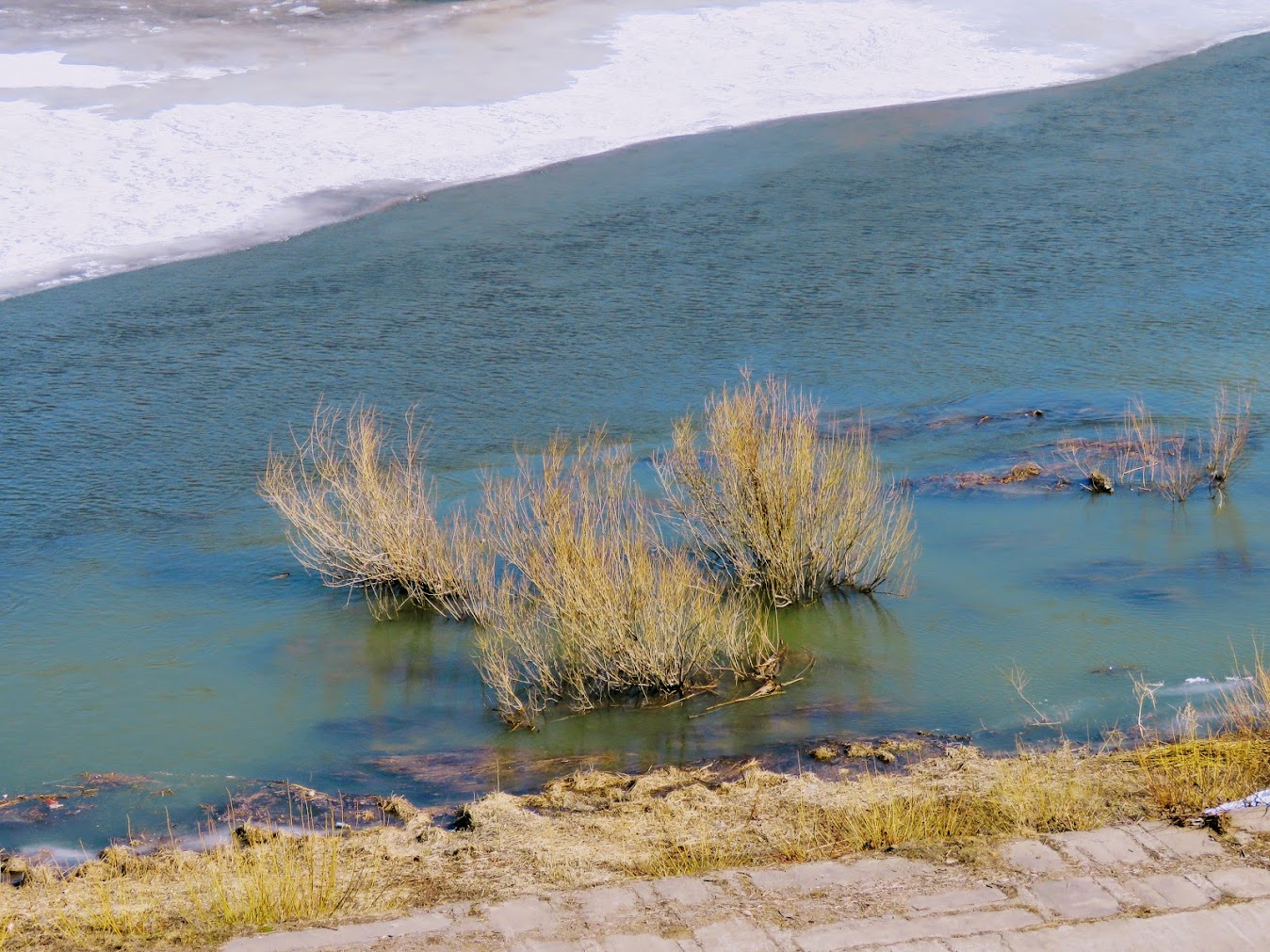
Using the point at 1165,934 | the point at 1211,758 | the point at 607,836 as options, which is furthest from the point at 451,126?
the point at 1165,934

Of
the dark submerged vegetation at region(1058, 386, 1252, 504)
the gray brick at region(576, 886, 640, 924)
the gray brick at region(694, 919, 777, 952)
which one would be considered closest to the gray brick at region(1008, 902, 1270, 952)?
the gray brick at region(694, 919, 777, 952)

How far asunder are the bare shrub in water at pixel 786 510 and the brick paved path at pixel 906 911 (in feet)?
9.87

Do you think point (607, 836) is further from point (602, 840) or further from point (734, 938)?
point (734, 938)

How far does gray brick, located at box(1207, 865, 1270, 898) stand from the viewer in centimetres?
471

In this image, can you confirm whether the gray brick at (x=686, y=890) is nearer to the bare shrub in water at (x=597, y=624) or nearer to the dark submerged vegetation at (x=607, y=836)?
the dark submerged vegetation at (x=607, y=836)

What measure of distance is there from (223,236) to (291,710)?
28.7 ft

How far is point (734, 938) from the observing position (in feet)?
15.0

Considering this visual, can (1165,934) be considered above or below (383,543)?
below

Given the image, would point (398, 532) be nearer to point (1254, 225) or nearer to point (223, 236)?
point (223, 236)

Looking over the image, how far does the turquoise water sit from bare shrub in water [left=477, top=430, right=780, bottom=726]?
213 mm

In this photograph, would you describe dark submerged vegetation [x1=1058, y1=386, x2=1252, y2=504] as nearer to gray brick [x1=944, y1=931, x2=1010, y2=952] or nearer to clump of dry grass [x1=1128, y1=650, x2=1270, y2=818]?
clump of dry grass [x1=1128, y1=650, x2=1270, y2=818]

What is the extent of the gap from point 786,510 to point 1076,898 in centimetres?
339

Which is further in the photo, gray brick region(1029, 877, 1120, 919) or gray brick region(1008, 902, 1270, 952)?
gray brick region(1029, 877, 1120, 919)

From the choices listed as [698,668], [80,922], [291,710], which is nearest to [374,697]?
[291,710]
